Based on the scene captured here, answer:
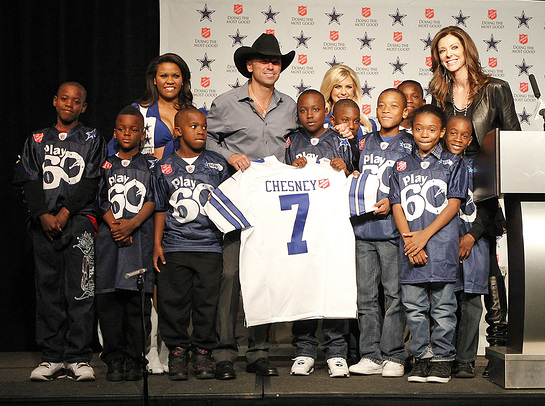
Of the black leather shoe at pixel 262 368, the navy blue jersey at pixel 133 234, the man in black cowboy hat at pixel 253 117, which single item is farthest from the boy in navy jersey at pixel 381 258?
the navy blue jersey at pixel 133 234

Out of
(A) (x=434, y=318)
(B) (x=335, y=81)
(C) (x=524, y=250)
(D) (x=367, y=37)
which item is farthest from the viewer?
(D) (x=367, y=37)

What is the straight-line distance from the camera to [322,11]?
209 inches

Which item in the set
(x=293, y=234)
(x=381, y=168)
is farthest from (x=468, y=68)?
(x=293, y=234)

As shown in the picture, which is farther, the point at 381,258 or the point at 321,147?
the point at 321,147

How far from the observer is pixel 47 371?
3549 millimetres

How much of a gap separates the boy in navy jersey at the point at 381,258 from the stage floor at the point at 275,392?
17 cm

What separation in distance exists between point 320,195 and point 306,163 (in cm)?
A: 22

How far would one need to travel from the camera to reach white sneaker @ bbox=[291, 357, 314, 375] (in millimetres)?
3533

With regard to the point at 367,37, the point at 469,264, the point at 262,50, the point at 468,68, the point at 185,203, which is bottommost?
the point at 469,264

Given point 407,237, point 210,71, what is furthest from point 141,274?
point 210,71

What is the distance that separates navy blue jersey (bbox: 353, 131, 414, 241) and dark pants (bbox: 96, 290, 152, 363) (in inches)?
56.2

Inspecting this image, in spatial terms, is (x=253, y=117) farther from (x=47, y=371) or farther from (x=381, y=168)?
(x=47, y=371)

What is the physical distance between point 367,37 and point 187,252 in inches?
109

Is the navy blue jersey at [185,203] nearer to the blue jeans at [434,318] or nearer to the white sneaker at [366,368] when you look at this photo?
the white sneaker at [366,368]
